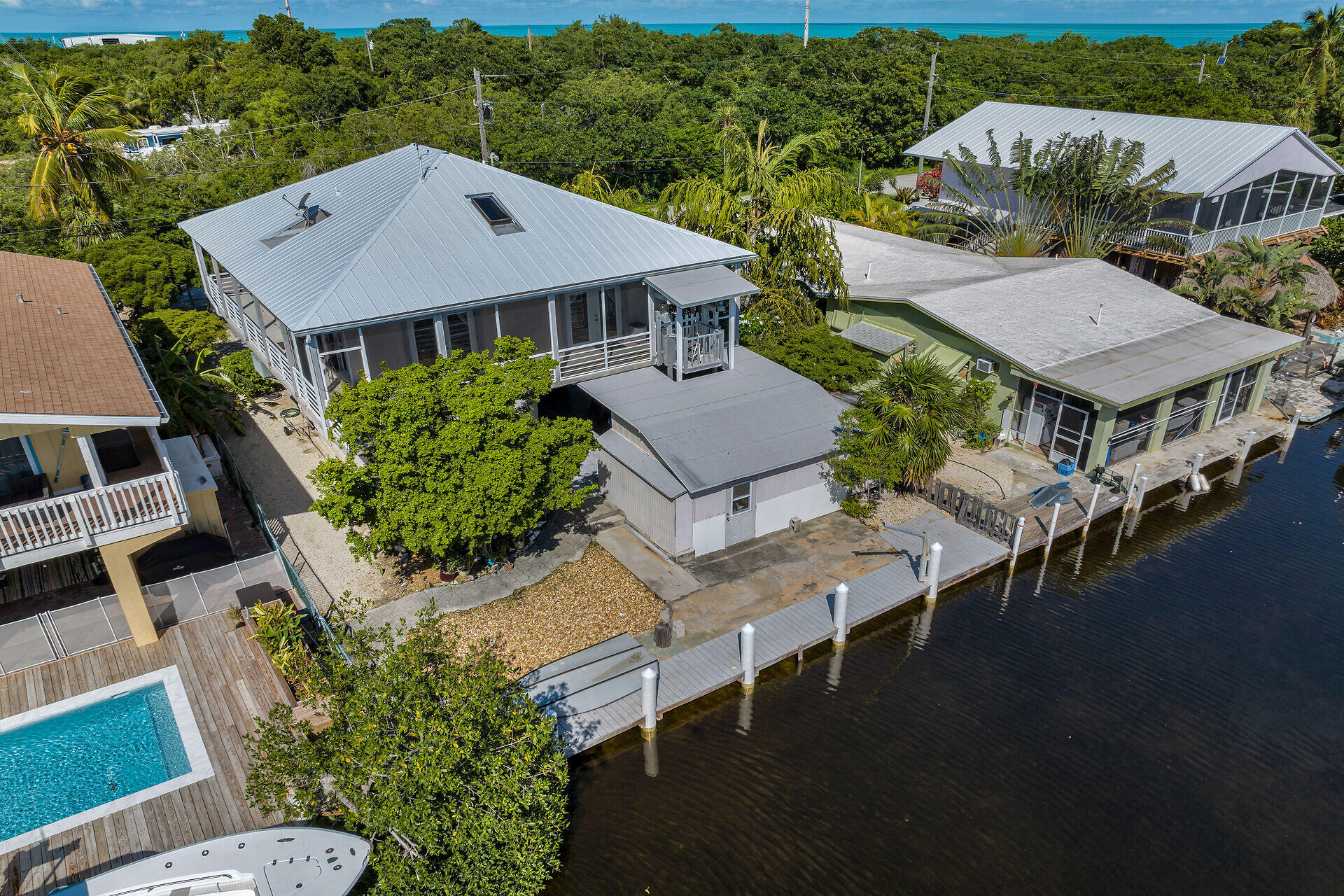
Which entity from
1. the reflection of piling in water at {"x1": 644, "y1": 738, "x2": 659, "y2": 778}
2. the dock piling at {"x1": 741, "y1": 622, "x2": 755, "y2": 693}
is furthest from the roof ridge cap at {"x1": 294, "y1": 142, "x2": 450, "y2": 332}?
the dock piling at {"x1": 741, "y1": 622, "x2": 755, "y2": 693}

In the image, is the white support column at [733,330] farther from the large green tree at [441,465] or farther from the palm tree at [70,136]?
the palm tree at [70,136]

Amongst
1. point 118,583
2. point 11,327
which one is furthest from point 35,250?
point 118,583

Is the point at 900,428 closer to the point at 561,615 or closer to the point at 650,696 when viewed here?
the point at 561,615

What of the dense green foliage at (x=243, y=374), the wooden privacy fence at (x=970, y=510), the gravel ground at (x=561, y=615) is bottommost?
the gravel ground at (x=561, y=615)

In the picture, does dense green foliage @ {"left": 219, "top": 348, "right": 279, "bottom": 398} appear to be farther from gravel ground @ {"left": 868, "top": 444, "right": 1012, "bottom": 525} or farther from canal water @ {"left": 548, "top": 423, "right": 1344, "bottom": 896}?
gravel ground @ {"left": 868, "top": 444, "right": 1012, "bottom": 525}

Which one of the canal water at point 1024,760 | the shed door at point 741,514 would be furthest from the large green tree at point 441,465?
the canal water at point 1024,760

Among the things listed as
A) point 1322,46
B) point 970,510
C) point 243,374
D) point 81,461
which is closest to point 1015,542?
point 970,510
